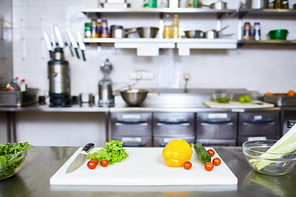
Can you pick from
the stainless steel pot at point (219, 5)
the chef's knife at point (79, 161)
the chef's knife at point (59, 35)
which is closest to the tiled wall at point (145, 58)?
the chef's knife at point (59, 35)

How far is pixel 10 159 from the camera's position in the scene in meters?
0.96

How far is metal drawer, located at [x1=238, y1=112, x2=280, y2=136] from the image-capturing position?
2.71m

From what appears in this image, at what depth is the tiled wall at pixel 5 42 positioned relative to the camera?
125 inches

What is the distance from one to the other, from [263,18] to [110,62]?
6.77 ft

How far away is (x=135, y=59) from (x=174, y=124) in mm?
1161

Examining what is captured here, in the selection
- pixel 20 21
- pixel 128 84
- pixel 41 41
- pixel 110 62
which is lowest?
pixel 128 84

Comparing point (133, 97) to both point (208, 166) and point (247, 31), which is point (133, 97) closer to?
point (247, 31)

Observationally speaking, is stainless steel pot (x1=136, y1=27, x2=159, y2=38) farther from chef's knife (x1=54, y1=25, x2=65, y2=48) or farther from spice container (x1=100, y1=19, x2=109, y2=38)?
chef's knife (x1=54, y1=25, x2=65, y2=48)

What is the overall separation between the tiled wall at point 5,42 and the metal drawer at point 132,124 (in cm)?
159

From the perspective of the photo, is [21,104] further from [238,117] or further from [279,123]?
[279,123]

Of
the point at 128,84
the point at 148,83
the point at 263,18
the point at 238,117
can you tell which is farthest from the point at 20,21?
the point at 263,18

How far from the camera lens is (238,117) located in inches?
107

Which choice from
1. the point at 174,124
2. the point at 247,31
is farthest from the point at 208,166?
the point at 247,31

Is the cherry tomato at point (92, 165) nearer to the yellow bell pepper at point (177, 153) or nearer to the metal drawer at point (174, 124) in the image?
the yellow bell pepper at point (177, 153)
